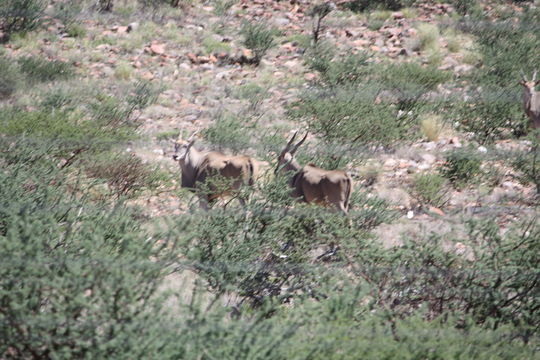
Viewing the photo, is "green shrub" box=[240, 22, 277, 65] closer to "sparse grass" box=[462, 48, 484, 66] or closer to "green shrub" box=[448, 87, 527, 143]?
"sparse grass" box=[462, 48, 484, 66]

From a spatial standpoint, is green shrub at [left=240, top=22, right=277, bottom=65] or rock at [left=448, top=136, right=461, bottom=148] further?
green shrub at [left=240, top=22, right=277, bottom=65]

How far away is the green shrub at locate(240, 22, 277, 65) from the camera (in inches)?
825

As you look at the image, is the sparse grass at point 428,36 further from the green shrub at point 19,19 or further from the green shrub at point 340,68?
the green shrub at point 19,19

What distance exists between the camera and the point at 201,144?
596 inches

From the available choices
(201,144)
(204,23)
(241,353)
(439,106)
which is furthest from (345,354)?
(204,23)

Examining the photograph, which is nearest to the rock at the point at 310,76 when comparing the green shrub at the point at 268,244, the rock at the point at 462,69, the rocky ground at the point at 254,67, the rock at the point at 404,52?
the rocky ground at the point at 254,67

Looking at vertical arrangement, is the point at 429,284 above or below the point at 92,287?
below

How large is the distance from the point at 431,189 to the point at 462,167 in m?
1.14

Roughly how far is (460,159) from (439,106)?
12.0ft

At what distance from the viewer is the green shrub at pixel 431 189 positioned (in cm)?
1346

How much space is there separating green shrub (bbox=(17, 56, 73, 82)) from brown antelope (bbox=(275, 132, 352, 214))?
9145mm

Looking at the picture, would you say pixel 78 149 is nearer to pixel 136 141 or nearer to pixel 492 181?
pixel 136 141

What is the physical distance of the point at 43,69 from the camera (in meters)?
18.8

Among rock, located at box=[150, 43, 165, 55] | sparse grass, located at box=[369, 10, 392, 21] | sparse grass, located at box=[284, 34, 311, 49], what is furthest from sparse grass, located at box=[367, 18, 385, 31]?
rock, located at box=[150, 43, 165, 55]
